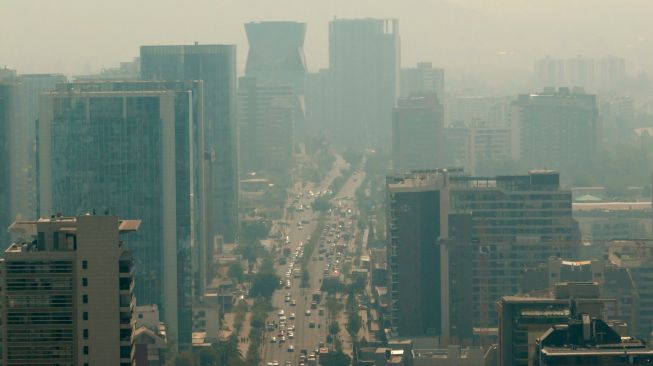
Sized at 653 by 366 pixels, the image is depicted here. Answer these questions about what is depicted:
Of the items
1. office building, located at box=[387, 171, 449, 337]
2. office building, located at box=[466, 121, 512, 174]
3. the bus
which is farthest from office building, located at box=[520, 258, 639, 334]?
office building, located at box=[466, 121, 512, 174]

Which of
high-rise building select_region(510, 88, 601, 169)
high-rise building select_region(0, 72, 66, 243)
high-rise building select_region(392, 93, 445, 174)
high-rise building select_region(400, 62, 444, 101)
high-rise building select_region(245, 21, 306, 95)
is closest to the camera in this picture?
high-rise building select_region(0, 72, 66, 243)

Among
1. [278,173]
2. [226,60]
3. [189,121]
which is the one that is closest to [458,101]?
[278,173]

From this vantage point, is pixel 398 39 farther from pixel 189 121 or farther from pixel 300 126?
pixel 189 121

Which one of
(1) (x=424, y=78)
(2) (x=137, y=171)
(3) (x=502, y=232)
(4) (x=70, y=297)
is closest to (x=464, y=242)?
(3) (x=502, y=232)

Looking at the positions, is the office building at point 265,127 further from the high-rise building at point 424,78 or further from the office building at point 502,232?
the office building at point 502,232

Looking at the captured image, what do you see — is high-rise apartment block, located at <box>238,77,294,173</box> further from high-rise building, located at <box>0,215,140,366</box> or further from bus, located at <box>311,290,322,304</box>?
high-rise building, located at <box>0,215,140,366</box>

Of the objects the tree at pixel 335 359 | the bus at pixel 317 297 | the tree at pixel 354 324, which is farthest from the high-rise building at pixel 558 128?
the tree at pixel 335 359

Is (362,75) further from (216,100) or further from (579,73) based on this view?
(216,100)
